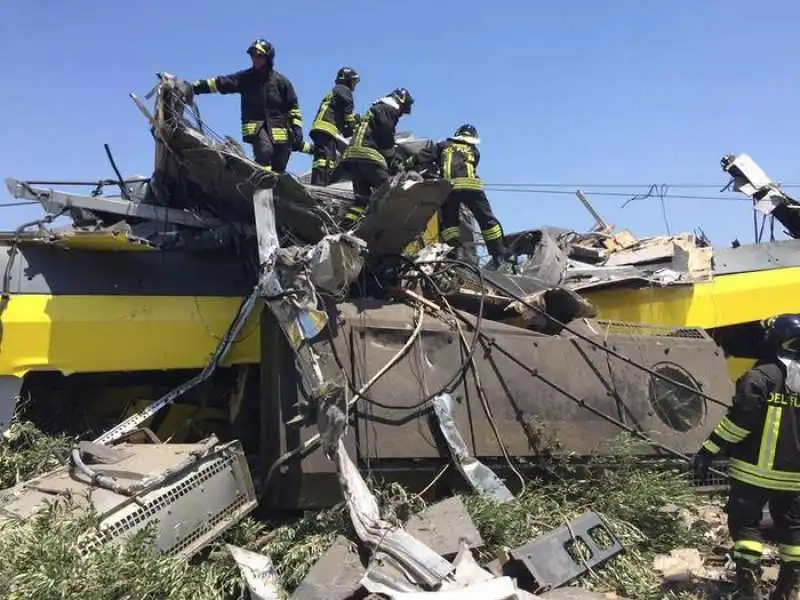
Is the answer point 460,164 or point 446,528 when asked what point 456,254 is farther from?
point 446,528

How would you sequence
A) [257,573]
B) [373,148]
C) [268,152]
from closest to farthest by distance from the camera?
1. [257,573]
2. [373,148]
3. [268,152]

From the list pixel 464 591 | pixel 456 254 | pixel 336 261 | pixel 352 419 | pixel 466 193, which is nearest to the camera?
pixel 464 591

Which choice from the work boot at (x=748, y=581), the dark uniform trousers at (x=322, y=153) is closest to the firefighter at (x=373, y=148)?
the dark uniform trousers at (x=322, y=153)

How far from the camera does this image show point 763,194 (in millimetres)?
8477

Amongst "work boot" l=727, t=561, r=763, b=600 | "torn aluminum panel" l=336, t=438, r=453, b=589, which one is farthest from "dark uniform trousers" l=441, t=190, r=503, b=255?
"work boot" l=727, t=561, r=763, b=600

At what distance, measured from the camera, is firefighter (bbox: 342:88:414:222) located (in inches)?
259

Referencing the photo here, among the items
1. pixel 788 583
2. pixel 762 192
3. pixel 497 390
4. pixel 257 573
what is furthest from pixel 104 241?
pixel 762 192

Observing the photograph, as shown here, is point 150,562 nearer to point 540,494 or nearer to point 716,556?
point 540,494

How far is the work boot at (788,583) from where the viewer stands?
400 centimetres

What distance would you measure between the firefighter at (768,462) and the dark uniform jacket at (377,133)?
3.65 metres

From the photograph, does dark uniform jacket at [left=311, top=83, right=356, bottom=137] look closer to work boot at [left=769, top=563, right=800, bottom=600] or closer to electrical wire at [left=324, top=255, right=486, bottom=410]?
electrical wire at [left=324, top=255, right=486, bottom=410]

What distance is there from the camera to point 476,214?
7852mm

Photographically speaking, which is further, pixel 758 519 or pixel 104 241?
pixel 104 241

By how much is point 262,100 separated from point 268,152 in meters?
0.50
